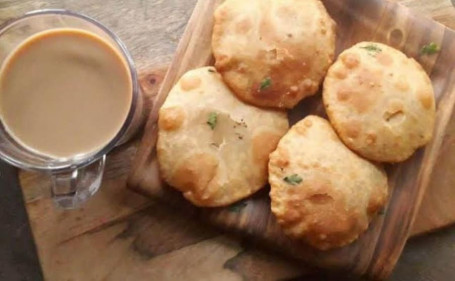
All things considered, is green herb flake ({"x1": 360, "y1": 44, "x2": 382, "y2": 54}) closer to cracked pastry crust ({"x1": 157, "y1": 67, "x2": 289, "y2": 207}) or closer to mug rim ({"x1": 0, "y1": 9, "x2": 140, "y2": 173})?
cracked pastry crust ({"x1": 157, "y1": 67, "x2": 289, "y2": 207})

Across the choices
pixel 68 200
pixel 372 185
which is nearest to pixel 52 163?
pixel 68 200

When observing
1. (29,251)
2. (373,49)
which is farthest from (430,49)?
(29,251)

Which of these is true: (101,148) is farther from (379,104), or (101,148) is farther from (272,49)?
(379,104)

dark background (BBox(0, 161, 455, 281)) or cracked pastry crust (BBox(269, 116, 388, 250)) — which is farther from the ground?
cracked pastry crust (BBox(269, 116, 388, 250))

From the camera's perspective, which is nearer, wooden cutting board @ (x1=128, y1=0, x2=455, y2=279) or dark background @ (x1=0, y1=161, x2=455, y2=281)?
wooden cutting board @ (x1=128, y1=0, x2=455, y2=279)

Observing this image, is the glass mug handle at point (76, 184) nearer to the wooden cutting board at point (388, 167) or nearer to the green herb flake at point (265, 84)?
the wooden cutting board at point (388, 167)

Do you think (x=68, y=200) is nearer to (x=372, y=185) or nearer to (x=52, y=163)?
(x=52, y=163)

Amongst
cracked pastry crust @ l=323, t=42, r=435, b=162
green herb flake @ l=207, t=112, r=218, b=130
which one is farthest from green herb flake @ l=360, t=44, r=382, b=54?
green herb flake @ l=207, t=112, r=218, b=130
